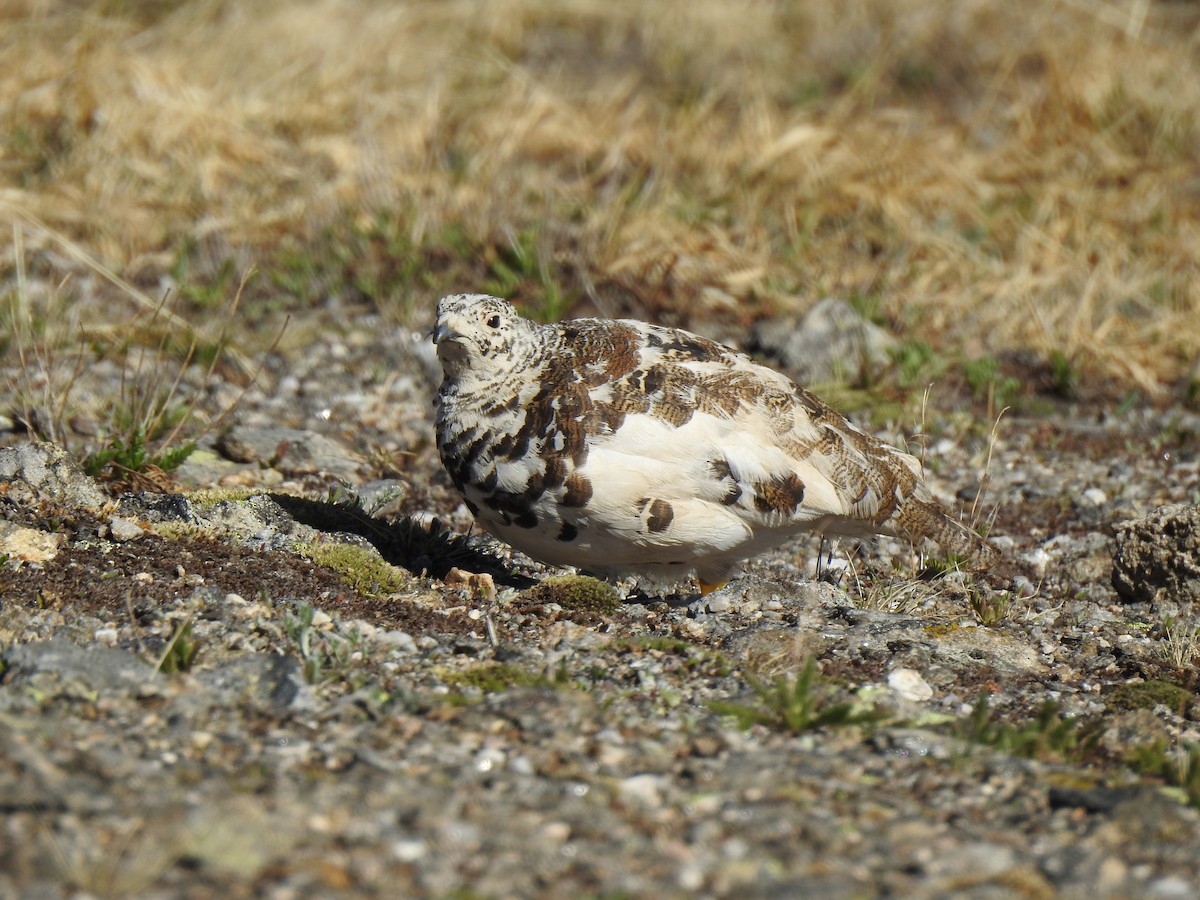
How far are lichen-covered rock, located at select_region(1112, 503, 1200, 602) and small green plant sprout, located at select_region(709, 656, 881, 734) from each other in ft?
6.12

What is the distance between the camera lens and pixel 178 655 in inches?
144

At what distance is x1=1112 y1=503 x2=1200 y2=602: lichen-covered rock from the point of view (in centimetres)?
493

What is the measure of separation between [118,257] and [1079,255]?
17.2 ft

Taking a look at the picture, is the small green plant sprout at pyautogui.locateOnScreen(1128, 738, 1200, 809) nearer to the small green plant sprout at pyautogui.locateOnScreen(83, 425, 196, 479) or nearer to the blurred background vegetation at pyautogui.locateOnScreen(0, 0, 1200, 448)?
the small green plant sprout at pyautogui.locateOnScreen(83, 425, 196, 479)

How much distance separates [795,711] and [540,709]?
64 cm

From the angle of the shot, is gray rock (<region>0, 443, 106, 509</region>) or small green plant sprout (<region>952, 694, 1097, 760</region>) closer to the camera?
small green plant sprout (<region>952, 694, 1097, 760</region>)

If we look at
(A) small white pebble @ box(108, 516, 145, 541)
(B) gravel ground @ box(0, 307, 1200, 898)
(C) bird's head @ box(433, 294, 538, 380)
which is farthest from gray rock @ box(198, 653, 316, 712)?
(C) bird's head @ box(433, 294, 538, 380)

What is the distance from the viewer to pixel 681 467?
4.31m

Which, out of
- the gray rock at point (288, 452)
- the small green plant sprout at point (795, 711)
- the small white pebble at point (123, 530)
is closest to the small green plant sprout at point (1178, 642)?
the small green plant sprout at point (795, 711)

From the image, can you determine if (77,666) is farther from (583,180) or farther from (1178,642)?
(583,180)

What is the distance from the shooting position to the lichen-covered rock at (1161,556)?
4.93 meters

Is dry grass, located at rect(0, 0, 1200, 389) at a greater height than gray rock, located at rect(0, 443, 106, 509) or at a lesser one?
greater

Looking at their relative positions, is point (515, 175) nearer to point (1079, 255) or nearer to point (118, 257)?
point (118, 257)

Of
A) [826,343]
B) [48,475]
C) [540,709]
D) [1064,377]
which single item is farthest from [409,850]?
[1064,377]
